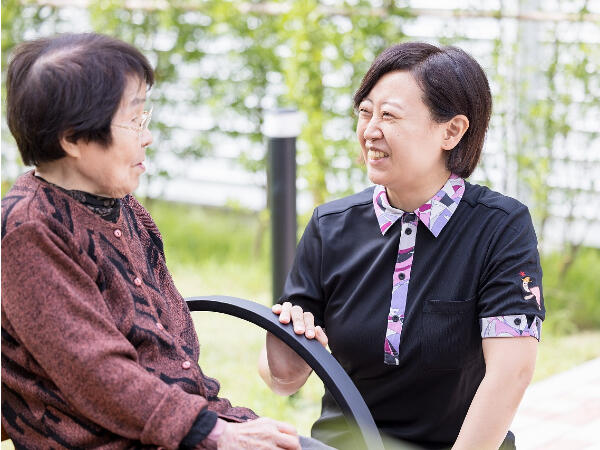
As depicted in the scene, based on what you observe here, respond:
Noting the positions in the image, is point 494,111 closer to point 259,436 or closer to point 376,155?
point 376,155

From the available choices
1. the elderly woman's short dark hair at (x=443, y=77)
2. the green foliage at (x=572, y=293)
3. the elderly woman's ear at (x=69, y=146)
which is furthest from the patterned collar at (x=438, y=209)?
the green foliage at (x=572, y=293)

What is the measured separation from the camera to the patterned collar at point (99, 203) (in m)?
1.83

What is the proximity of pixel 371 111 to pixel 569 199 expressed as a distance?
2.96 meters

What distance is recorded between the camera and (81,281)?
175 cm

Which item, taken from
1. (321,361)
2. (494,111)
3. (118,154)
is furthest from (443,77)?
(494,111)

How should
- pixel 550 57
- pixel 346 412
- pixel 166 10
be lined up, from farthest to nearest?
pixel 166 10
pixel 550 57
pixel 346 412

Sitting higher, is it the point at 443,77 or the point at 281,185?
the point at 443,77

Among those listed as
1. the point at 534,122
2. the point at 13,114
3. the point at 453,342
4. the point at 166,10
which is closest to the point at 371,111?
the point at 453,342

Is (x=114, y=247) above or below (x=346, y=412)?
above

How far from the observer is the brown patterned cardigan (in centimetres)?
170

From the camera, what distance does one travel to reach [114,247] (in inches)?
74.2

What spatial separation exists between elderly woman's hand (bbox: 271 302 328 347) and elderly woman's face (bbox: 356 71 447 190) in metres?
0.37

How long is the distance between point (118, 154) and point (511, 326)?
0.97m

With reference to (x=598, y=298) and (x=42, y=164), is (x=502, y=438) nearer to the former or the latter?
(x=42, y=164)
